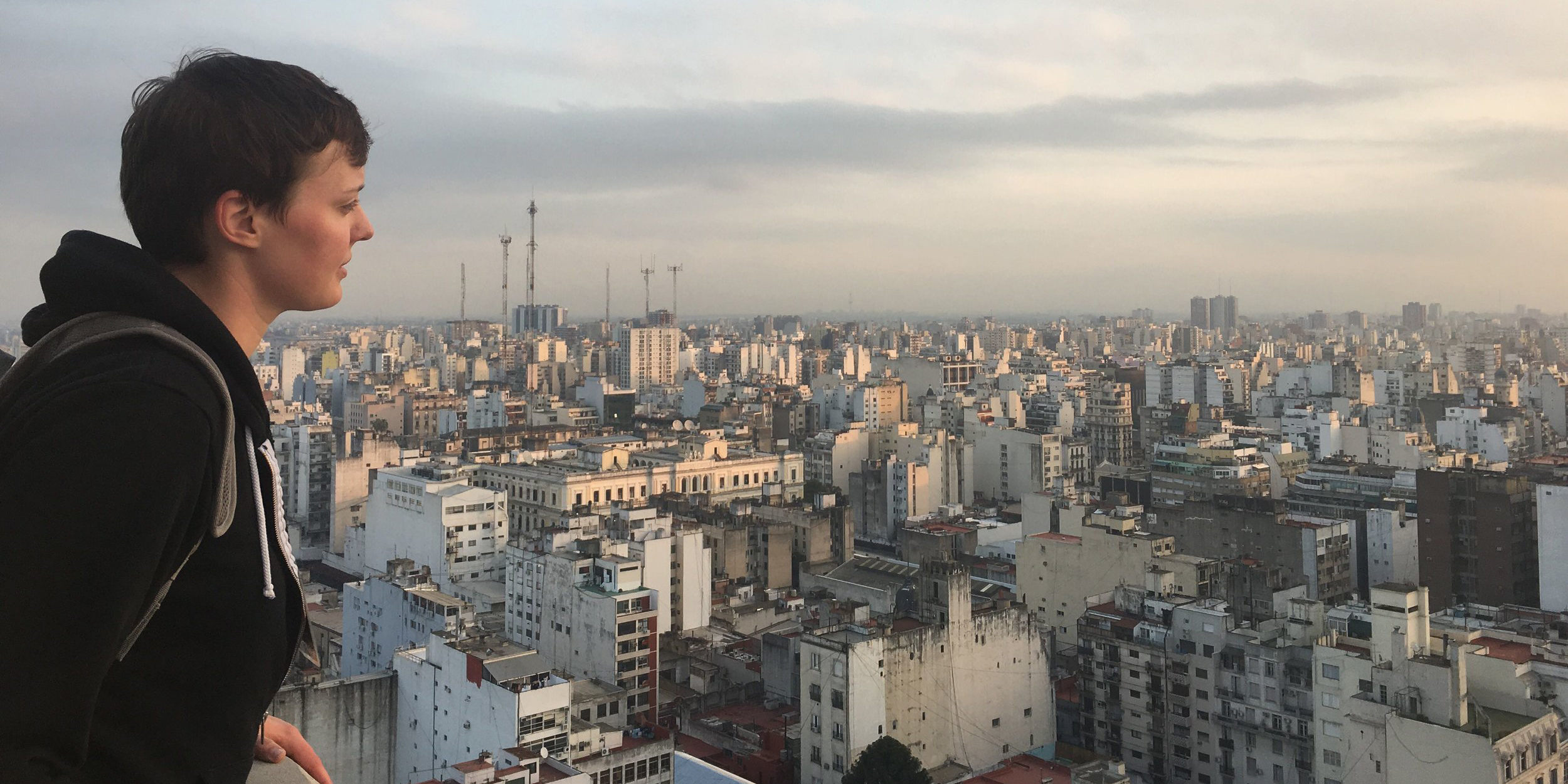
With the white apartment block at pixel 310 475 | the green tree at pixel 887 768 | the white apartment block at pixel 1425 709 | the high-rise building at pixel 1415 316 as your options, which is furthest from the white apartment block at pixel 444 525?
the high-rise building at pixel 1415 316

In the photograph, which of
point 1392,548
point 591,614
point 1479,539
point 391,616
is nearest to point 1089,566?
point 1392,548

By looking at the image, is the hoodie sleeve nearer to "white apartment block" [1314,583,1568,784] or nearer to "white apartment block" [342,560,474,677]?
"white apartment block" [1314,583,1568,784]

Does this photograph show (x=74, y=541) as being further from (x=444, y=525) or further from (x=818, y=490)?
(x=818, y=490)

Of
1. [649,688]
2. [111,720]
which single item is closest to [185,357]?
[111,720]

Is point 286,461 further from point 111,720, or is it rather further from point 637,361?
point 637,361

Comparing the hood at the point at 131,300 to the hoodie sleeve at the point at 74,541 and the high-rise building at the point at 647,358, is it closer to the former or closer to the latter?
the hoodie sleeve at the point at 74,541

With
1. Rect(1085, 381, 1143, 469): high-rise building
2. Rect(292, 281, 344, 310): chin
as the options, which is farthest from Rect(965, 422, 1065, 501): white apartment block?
Rect(292, 281, 344, 310): chin
